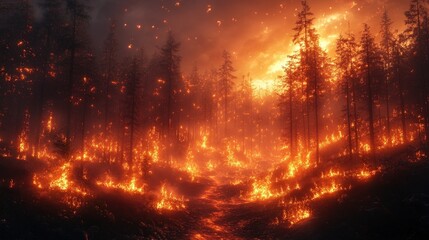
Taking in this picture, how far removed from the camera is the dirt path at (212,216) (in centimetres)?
1891

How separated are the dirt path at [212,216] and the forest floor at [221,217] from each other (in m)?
0.07

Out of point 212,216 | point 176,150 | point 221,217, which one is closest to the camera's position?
point 221,217

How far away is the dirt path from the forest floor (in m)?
0.07

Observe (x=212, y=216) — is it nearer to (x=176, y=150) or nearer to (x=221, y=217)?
(x=221, y=217)

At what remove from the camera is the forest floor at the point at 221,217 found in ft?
47.7

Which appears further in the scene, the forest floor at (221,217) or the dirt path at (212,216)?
the dirt path at (212,216)

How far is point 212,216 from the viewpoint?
938 inches

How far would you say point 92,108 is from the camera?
46.2 m

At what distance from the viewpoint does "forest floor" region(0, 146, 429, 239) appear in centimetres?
1454

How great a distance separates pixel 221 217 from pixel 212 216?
70cm

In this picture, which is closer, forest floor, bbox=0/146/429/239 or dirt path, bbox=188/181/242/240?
→ forest floor, bbox=0/146/429/239

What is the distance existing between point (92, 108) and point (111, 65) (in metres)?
7.53

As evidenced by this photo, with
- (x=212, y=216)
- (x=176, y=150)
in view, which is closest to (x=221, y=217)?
(x=212, y=216)

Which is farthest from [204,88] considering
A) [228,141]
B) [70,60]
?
[70,60]
